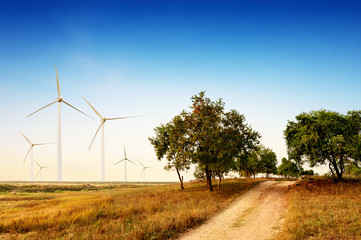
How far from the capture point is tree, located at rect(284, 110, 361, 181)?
98.9 feet

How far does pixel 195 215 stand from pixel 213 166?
16367 millimetres

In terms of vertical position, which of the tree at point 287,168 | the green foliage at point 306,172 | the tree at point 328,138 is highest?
the tree at point 328,138

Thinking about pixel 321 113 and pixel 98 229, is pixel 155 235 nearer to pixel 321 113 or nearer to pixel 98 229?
pixel 98 229

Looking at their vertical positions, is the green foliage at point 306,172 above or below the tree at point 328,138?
below

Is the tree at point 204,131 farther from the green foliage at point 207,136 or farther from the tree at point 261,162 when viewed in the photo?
the tree at point 261,162

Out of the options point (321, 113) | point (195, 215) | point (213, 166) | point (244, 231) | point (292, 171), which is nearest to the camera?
point (244, 231)

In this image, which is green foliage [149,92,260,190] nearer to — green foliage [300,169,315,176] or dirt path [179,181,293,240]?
dirt path [179,181,293,240]

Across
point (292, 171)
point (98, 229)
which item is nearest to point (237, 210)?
point (98, 229)

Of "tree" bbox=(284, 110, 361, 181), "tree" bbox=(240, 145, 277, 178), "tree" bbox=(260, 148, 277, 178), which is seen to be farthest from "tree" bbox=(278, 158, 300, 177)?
"tree" bbox=(284, 110, 361, 181)

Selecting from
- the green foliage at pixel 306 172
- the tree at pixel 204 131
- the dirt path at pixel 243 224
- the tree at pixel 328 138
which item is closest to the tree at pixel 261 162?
the green foliage at pixel 306 172

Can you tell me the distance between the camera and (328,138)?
32406 millimetres

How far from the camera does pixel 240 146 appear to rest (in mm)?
35438

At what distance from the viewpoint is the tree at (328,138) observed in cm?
3014

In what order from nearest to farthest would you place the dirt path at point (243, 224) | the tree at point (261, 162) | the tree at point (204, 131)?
the dirt path at point (243, 224) → the tree at point (204, 131) → the tree at point (261, 162)
